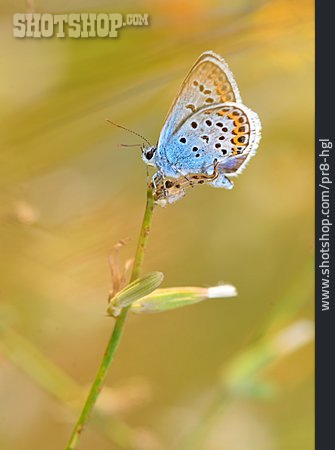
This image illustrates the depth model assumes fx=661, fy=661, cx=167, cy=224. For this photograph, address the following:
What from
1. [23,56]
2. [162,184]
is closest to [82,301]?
[23,56]

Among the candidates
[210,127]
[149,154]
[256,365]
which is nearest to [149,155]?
[149,154]

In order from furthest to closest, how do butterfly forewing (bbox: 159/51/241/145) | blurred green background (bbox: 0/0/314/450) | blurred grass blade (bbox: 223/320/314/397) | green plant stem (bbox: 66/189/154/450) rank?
blurred green background (bbox: 0/0/314/450)
blurred grass blade (bbox: 223/320/314/397)
butterfly forewing (bbox: 159/51/241/145)
green plant stem (bbox: 66/189/154/450)

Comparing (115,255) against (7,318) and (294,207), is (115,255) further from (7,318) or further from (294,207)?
(294,207)

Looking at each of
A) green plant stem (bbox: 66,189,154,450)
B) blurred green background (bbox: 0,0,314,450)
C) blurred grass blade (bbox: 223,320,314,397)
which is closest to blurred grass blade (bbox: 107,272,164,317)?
green plant stem (bbox: 66,189,154,450)

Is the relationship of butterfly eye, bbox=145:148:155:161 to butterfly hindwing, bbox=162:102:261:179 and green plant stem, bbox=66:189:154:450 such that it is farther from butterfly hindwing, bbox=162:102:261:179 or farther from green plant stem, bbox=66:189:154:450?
green plant stem, bbox=66:189:154:450

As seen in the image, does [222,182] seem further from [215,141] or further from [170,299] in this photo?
[170,299]
